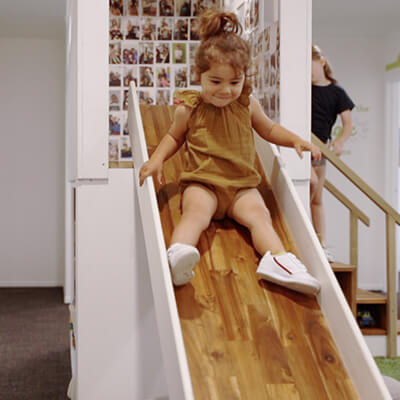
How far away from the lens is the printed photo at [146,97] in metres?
2.77

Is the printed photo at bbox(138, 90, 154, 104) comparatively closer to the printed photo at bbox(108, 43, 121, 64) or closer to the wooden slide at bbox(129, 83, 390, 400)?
the printed photo at bbox(108, 43, 121, 64)

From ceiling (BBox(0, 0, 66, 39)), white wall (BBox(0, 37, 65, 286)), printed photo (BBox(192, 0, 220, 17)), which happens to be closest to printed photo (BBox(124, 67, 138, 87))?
printed photo (BBox(192, 0, 220, 17))

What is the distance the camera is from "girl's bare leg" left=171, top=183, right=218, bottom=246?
1609 millimetres

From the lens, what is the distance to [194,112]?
1771mm

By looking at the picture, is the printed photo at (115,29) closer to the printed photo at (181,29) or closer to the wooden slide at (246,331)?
the printed photo at (181,29)

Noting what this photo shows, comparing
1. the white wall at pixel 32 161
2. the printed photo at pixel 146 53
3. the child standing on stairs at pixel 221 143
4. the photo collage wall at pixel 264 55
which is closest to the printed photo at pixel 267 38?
the photo collage wall at pixel 264 55

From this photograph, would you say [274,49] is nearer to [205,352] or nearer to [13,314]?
[205,352]

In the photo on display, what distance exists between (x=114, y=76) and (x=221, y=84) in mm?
1167

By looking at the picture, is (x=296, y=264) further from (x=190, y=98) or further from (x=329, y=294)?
(x=190, y=98)

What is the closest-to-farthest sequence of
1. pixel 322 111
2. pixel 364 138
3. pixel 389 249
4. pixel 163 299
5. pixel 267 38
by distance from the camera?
pixel 163 299 < pixel 267 38 < pixel 389 249 < pixel 322 111 < pixel 364 138

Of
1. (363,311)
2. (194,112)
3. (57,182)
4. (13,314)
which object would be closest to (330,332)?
(194,112)

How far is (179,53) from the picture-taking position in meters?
2.77

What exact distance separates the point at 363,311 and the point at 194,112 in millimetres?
2271

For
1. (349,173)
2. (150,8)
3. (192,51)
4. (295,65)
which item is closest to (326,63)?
(349,173)
